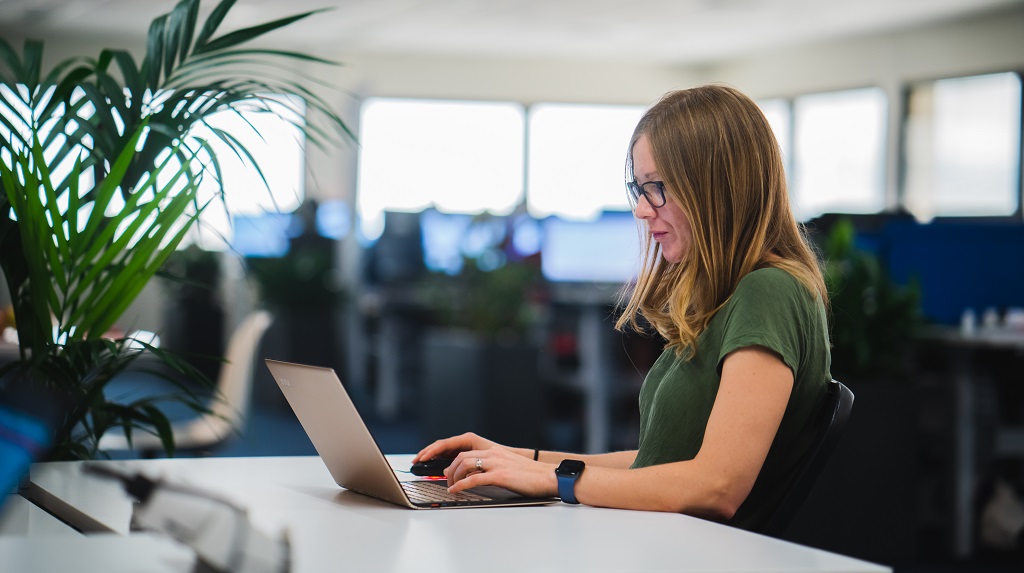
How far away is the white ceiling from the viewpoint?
27.9 ft

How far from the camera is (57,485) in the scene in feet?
4.68

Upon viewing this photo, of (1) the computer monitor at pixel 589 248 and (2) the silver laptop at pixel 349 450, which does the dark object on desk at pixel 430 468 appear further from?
(1) the computer monitor at pixel 589 248

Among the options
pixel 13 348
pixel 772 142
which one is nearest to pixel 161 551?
pixel 772 142

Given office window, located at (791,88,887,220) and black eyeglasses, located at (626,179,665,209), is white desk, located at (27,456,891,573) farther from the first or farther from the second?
office window, located at (791,88,887,220)

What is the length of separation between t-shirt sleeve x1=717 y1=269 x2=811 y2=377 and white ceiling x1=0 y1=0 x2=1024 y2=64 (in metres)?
7.26

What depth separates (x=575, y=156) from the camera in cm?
1133

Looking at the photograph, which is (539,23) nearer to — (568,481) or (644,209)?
(644,209)

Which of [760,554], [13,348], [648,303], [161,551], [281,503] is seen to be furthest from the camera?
[13,348]

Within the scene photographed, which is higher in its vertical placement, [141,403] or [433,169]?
[433,169]

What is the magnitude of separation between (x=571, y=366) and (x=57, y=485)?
4738mm

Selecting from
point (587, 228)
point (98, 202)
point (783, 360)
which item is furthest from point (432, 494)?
point (587, 228)

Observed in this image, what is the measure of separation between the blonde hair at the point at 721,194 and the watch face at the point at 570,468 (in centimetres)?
23

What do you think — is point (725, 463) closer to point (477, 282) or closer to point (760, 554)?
point (760, 554)

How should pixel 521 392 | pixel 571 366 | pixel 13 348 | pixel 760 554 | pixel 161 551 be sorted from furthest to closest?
1. pixel 571 366
2. pixel 521 392
3. pixel 13 348
4. pixel 760 554
5. pixel 161 551
